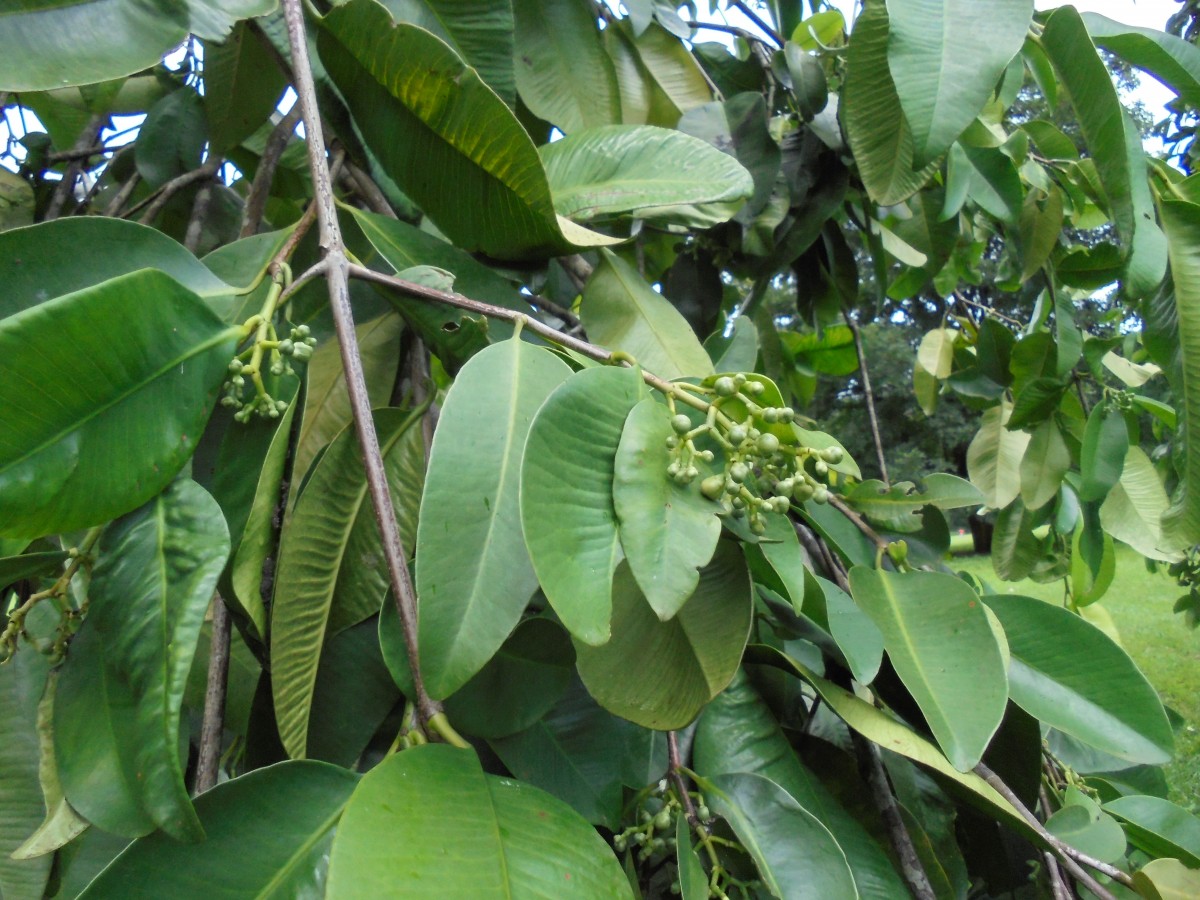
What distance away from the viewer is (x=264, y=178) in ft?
2.72

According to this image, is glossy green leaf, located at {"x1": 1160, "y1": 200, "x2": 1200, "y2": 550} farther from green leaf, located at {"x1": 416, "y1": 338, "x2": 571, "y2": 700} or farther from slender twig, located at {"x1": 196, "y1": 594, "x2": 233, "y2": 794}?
slender twig, located at {"x1": 196, "y1": 594, "x2": 233, "y2": 794}

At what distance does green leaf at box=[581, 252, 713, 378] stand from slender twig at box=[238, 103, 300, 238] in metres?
0.32

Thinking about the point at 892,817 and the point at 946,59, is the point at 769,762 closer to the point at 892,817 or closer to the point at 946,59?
the point at 892,817

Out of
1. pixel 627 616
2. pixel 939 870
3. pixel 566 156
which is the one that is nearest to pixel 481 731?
pixel 627 616

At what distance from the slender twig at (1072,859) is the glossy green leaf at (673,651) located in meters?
0.22

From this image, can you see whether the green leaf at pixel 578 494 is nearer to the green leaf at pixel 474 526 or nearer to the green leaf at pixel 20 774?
the green leaf at pixel 474 526

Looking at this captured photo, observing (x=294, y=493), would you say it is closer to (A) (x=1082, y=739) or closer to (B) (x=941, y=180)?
(A) (x=1082, y=739)

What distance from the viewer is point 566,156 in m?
0.74

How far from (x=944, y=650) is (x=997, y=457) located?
0.85 m

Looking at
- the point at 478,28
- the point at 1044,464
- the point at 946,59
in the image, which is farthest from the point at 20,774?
the point at 1044,464

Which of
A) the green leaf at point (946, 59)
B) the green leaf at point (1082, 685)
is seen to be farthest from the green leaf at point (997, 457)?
the green leaf at point (946, 59)

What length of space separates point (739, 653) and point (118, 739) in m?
0.34

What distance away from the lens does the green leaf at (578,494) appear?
1.32ft

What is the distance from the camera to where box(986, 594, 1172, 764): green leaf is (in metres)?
0.61
